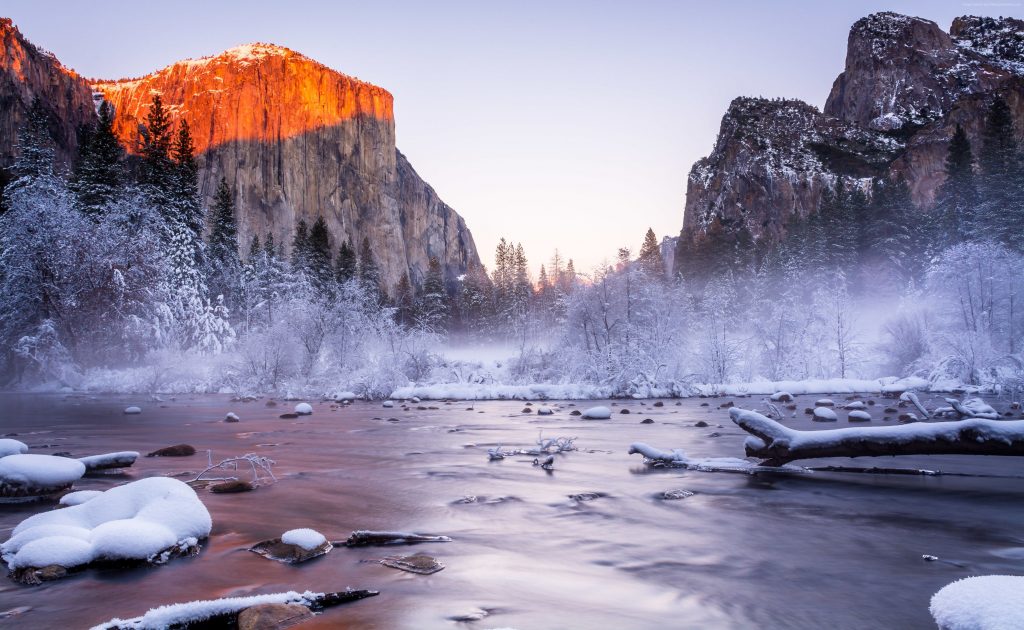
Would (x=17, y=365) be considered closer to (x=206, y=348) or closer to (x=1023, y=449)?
(x=206, y=348)

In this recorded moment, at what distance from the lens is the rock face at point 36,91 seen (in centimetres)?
7319

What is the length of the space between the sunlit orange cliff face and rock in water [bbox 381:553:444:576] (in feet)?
382

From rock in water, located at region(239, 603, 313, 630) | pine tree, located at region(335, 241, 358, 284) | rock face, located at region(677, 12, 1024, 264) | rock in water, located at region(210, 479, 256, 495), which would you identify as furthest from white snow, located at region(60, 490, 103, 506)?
rock face, located at region(677, 12, 1024, 264)

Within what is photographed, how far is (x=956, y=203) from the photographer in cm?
4444

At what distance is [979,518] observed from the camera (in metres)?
5.41

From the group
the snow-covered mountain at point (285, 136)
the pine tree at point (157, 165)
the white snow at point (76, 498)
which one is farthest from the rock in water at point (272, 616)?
the snow-covered mountain at point (285, 136)

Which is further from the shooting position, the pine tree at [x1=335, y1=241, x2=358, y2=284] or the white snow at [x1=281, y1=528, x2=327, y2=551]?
the pine tree at [x1=335, y1=241, x2=358, y2=284]

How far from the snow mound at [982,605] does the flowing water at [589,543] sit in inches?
26.5

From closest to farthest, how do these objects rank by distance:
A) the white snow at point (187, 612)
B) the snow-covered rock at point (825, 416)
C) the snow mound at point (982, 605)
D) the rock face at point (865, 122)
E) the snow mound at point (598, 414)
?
the snow mound at point (982, 605) < the white snow at point (187, 612) < the snow-covered rock at point (825, 416) < the snow mound at point (598, 414) < the rock face at point (865, 122)

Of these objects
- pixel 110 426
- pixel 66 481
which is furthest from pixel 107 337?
pixel 66 481

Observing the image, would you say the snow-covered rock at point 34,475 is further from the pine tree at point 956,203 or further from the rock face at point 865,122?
the rock face at point 865,122

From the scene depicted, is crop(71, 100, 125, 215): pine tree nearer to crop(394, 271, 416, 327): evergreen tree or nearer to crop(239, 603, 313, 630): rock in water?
crop(394, 271, 416, 327): evergreen tree

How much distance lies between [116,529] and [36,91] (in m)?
104

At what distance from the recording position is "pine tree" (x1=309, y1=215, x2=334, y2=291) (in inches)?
2007
